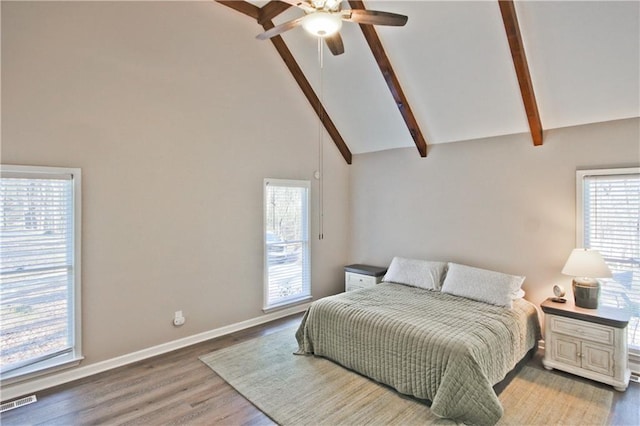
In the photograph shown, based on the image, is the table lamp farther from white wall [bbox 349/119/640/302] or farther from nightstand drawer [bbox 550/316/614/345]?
white wall [bbox 349/119/640/302]

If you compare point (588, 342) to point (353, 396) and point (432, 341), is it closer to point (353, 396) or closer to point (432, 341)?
point (432, 341)

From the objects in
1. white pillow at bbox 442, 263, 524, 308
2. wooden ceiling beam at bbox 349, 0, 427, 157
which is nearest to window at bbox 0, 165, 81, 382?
Result: wooden ceiling beam at bbox 349, 0, 427, 157

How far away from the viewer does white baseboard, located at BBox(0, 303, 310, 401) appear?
2883mm

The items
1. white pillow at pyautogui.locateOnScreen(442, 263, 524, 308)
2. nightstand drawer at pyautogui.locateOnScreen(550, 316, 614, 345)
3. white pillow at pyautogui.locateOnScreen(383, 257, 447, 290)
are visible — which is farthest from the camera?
white pillow at pyautogui.locateOnScreen(383, 257, 447, 290)

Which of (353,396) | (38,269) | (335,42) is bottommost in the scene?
(353,396)

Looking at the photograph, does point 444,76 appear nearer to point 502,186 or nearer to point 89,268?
point 502,186

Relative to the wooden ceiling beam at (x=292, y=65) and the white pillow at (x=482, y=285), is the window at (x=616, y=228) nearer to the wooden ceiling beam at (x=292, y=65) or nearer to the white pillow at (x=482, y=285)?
the white pillow at (x=482, y=285)

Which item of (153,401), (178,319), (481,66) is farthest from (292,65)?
(153,401)

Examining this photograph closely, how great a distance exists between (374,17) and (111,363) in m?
3.85

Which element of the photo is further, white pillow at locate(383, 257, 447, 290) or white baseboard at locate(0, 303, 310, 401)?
white pillow at locate(383, 257, 447, 290)

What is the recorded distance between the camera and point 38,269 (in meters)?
2.98

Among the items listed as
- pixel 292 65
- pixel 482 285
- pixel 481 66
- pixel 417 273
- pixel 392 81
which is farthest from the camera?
pixel 292 65

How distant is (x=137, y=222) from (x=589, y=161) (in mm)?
4666

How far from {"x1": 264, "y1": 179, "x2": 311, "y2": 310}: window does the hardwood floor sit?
1591mm
